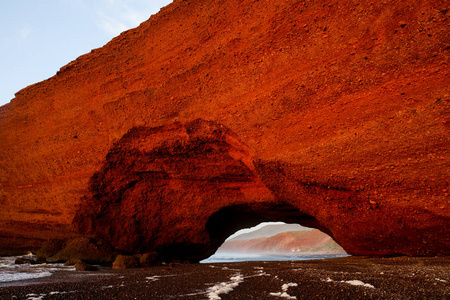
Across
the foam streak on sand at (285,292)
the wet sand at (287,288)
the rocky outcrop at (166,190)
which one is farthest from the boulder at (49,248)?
the foam streak on sand at (285,292)

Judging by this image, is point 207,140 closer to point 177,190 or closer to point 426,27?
point 177,190

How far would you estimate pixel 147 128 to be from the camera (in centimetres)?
717

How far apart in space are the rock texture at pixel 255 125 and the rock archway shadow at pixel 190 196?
5cm

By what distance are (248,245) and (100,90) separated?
75.8m

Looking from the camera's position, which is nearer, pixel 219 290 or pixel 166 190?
pixel 219 290

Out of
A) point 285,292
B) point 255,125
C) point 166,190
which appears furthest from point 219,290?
point 166,190

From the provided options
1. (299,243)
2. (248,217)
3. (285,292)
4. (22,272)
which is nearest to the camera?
(285,292)

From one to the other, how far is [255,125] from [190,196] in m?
3.09

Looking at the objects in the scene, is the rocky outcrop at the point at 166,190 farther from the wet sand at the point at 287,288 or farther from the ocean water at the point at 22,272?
the wet sand at the point at 287,288

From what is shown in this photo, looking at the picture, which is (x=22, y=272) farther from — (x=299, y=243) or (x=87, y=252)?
(x=299, y=243)

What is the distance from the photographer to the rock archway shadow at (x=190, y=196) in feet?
18.9

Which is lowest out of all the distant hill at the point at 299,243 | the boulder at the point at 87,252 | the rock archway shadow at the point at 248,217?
the distant hill at the point at 299,243

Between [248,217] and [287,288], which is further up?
[248,217]

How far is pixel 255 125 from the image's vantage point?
5.86 metres
